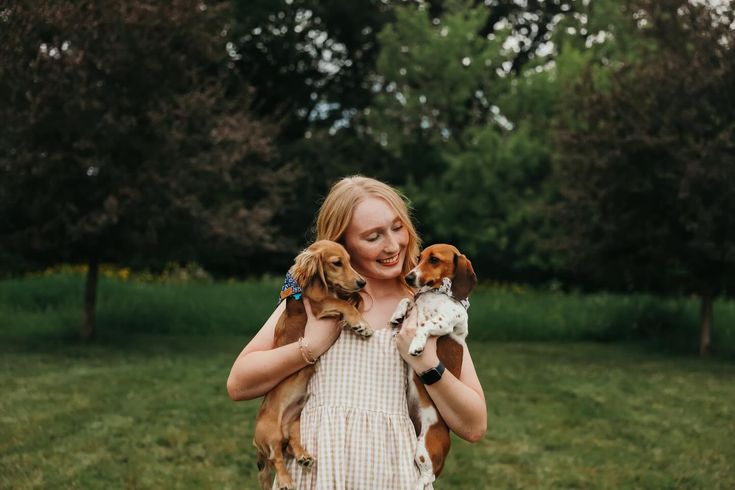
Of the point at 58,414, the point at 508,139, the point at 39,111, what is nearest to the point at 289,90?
the point at 508,139

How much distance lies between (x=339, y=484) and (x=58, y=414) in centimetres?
656

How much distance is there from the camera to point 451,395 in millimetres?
2572

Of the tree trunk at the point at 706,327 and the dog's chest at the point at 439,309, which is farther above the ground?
the dog's chest at the point at 439,309

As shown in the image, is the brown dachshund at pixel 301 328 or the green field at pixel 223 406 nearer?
the brown dachshund at pixel 301 328

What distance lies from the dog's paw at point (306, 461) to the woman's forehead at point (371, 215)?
0.68m

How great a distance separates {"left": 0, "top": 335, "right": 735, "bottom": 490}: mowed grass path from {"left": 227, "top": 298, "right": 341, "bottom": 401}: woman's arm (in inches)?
167

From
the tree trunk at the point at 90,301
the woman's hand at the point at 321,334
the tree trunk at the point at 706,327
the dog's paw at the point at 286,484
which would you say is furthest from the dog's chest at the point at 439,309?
the tree trunk at the point at 706,327

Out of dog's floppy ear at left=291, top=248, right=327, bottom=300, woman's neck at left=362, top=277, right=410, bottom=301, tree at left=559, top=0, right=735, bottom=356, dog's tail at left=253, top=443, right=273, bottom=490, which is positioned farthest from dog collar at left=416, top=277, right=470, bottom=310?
tree at left=559, top=0, right=735, bottom=356

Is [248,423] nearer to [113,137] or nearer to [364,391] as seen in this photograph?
[113,137]

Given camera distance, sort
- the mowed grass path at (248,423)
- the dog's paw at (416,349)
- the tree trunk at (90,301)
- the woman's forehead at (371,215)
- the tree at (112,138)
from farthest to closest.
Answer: the tree trunk at (90,301)
the tree at (112,138)
the mowed grass path at (248,423)
the woman's forehead at (371,215)
the dog's paw at (416,349)

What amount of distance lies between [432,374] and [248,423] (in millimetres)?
6217

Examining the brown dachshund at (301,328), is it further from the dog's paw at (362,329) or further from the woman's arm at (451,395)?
the woman's arm at (451,395)

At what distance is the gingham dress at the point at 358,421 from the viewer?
2.61 m

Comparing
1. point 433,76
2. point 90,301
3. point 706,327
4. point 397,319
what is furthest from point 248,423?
point 433,76
